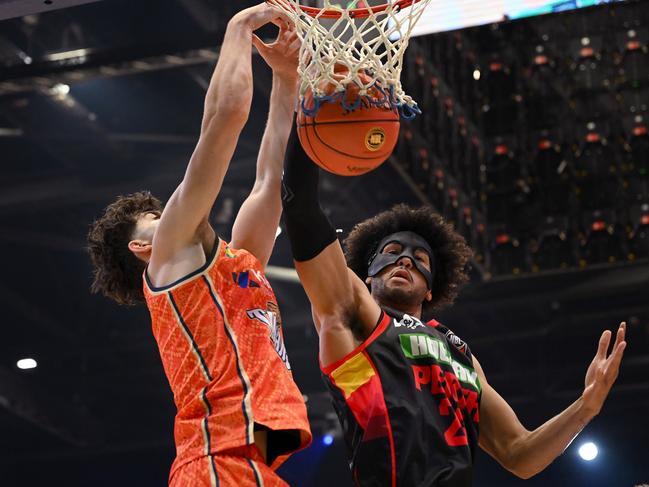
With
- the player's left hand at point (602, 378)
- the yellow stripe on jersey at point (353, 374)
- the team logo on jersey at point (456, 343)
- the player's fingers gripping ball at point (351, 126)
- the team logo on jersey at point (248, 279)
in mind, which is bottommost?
the player's left hand at point (602, 378)

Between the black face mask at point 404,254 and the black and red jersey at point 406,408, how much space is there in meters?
0.31

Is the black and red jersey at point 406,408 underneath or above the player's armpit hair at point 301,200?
underneath

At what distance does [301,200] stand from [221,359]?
0.53 meters

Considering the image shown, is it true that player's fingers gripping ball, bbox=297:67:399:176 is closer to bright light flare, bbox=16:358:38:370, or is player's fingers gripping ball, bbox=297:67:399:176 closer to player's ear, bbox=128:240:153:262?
player's ear, bbox=128:240:153:262

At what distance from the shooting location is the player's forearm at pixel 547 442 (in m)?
3.59

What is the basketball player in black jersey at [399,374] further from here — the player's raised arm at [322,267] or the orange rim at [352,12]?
the orange rim at [352,12]

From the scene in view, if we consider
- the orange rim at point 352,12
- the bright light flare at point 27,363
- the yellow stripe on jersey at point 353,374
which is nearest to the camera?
the orange rim at point 352,12

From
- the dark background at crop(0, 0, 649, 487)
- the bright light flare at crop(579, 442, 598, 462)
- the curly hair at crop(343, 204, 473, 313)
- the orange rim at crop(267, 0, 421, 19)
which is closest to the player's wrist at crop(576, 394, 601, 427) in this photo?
the curly hair at crop(343, 204, 473, 313)

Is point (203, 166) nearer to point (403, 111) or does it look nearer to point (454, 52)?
point (403, 111)

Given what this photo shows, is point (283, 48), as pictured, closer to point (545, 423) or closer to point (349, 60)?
point (349, 60)

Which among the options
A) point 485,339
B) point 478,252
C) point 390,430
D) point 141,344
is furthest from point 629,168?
point 390,430

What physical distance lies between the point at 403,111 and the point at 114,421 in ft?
34.2

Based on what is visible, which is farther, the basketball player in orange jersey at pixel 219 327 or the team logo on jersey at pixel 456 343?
the team logo on jersey at pixel 456 343

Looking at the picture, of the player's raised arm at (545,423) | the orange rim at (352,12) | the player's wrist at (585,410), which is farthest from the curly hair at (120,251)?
the player's wrist at (585,410)
